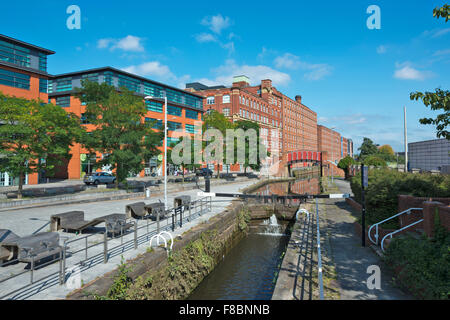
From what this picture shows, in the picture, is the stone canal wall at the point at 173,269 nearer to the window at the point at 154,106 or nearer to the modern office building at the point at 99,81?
the modern office building at the point at 99,81

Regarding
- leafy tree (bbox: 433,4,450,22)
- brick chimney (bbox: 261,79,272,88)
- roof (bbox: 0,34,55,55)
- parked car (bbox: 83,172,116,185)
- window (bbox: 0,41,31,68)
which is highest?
brick chimney (bbox: 261,79,272,88)

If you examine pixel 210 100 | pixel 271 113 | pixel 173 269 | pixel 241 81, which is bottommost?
pixel 173 269

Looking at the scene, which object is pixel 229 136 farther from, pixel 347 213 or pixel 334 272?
pixel 334 272

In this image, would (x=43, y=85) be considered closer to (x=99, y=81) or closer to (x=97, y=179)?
(x=99, y=81)

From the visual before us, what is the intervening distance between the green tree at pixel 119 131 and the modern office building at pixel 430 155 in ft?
90.5

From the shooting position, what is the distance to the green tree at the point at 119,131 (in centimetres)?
2353

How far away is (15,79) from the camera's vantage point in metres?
33.2

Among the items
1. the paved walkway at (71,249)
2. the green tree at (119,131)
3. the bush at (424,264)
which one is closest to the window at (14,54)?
the green tree at (119,131)

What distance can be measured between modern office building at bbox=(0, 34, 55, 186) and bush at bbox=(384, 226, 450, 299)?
35023 millimetres

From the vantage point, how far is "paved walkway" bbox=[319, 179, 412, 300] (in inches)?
253

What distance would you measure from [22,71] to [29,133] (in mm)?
21119

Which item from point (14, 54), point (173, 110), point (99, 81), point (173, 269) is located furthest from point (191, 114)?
point (173, 269)

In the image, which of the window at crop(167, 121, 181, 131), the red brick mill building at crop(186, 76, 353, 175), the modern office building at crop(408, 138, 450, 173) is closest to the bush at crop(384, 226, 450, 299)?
the modern office building at crop(408, 138, 450, 173)

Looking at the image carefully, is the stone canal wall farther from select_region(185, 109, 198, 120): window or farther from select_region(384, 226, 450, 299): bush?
select_region(185, 109, 198, 120): window
